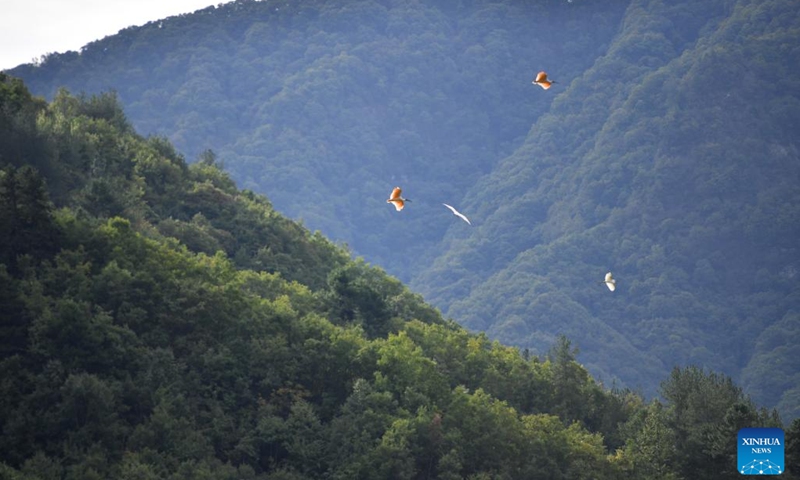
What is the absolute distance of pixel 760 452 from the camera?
5891 cm

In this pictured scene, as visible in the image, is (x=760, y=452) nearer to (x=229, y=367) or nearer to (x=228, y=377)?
(x=228, y=377)

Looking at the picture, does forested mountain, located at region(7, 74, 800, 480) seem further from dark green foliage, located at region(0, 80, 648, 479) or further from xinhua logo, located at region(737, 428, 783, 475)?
xinhua logo, located at region(737, 428, 783, 475)

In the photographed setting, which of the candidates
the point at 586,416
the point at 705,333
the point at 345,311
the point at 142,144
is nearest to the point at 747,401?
the point at 586,416

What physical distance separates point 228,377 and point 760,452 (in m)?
25.4

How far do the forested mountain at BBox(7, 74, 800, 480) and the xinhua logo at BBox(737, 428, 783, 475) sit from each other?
1323mm

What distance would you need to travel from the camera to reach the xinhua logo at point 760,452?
2296 inches

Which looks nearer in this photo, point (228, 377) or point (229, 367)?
point (228, 377)

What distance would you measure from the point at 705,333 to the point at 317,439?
140 m

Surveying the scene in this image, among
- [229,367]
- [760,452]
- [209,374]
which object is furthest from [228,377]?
[760,452]

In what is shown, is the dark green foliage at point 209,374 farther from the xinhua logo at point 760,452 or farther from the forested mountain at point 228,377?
the xinhua logo at point 760,452

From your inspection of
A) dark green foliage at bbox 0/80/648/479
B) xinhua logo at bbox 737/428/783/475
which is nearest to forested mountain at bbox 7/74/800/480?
dark green foliage at bbox 0/80/648/479

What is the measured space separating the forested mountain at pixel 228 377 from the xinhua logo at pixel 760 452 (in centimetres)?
132

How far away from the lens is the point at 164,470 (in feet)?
164

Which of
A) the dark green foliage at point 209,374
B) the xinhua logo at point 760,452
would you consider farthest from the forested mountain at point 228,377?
the xinhua logo at point 760,452
